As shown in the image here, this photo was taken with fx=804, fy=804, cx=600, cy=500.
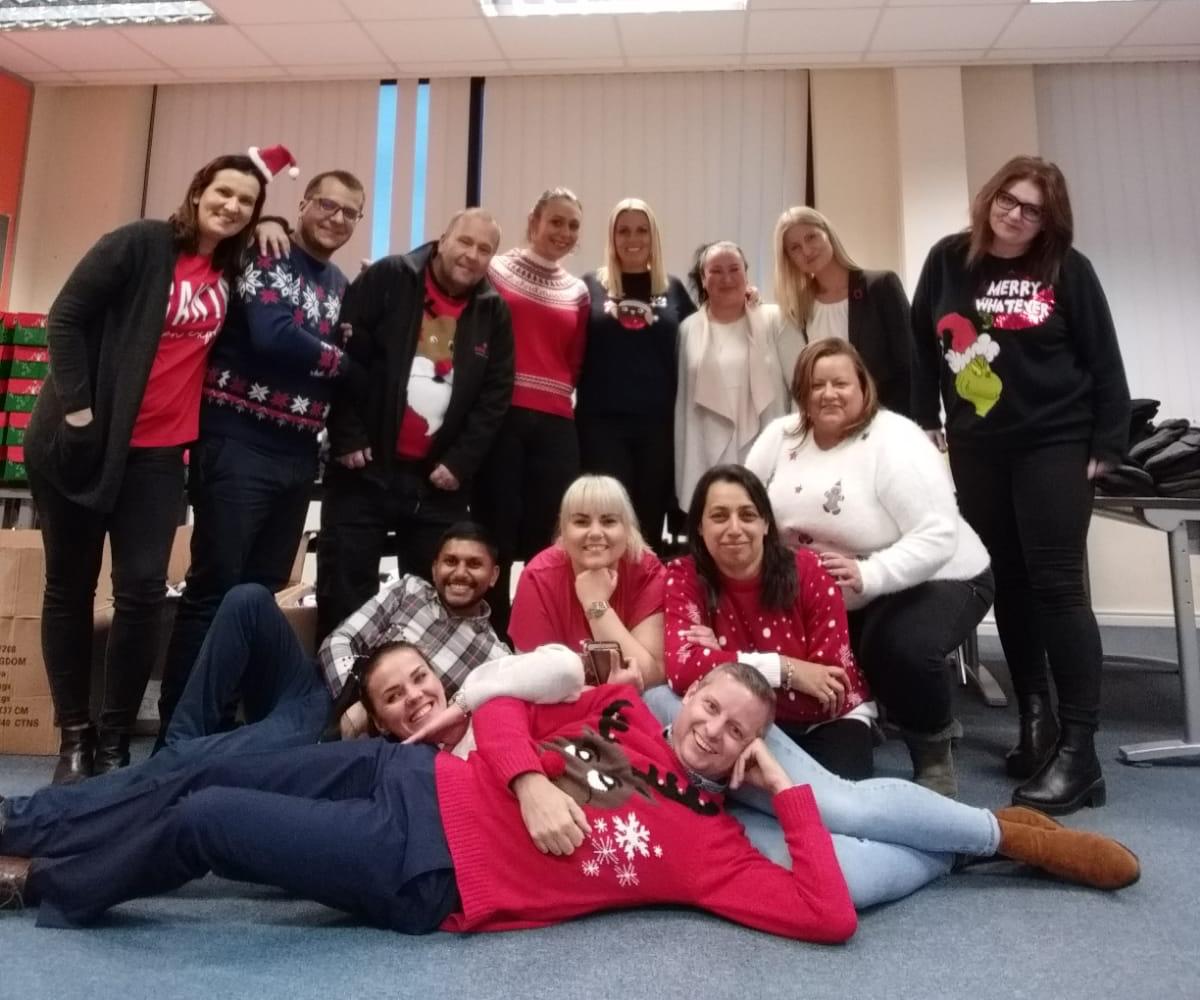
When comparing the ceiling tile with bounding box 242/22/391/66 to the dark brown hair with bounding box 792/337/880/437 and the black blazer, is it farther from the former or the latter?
the dark brown hair with bounding box 792/337/880/437

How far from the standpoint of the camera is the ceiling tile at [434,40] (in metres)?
3.81

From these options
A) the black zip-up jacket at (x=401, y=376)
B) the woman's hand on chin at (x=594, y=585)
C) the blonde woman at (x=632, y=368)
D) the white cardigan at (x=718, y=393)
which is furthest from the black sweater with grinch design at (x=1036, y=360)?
the black zip-up jacket at (x=401, y=376)

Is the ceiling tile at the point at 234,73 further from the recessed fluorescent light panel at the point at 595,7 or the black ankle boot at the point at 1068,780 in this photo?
the black ankle boot at the point at 1068,780

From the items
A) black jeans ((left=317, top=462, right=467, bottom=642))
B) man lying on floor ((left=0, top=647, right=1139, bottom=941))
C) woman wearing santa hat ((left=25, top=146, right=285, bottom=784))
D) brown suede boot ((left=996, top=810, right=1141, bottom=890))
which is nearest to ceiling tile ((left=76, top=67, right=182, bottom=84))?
woman wearing santa hat ((left=25, top=146, right=285, bottom=784))

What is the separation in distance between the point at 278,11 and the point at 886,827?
165 inches

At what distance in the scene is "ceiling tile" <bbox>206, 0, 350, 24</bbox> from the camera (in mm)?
3652

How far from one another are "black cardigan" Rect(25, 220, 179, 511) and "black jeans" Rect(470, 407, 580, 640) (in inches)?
33.7

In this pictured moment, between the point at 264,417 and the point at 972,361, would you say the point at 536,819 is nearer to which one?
the point at 264,417

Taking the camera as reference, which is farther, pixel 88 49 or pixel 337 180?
pixel 88 49

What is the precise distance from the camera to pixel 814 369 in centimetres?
183

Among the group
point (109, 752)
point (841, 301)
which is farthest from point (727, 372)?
point (109, 752)

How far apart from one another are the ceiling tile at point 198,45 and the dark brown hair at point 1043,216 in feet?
12.3

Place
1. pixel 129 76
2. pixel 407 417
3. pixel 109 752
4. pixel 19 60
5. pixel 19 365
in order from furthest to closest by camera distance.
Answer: pixel 129 76 → pixel 19 60 → pixel 19 365 → pixel 407 417 → pixel 109 752

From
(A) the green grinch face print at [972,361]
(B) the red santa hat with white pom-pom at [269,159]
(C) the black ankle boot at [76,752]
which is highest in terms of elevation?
(B) the red santa hat with white pom-pom at [269,159]
